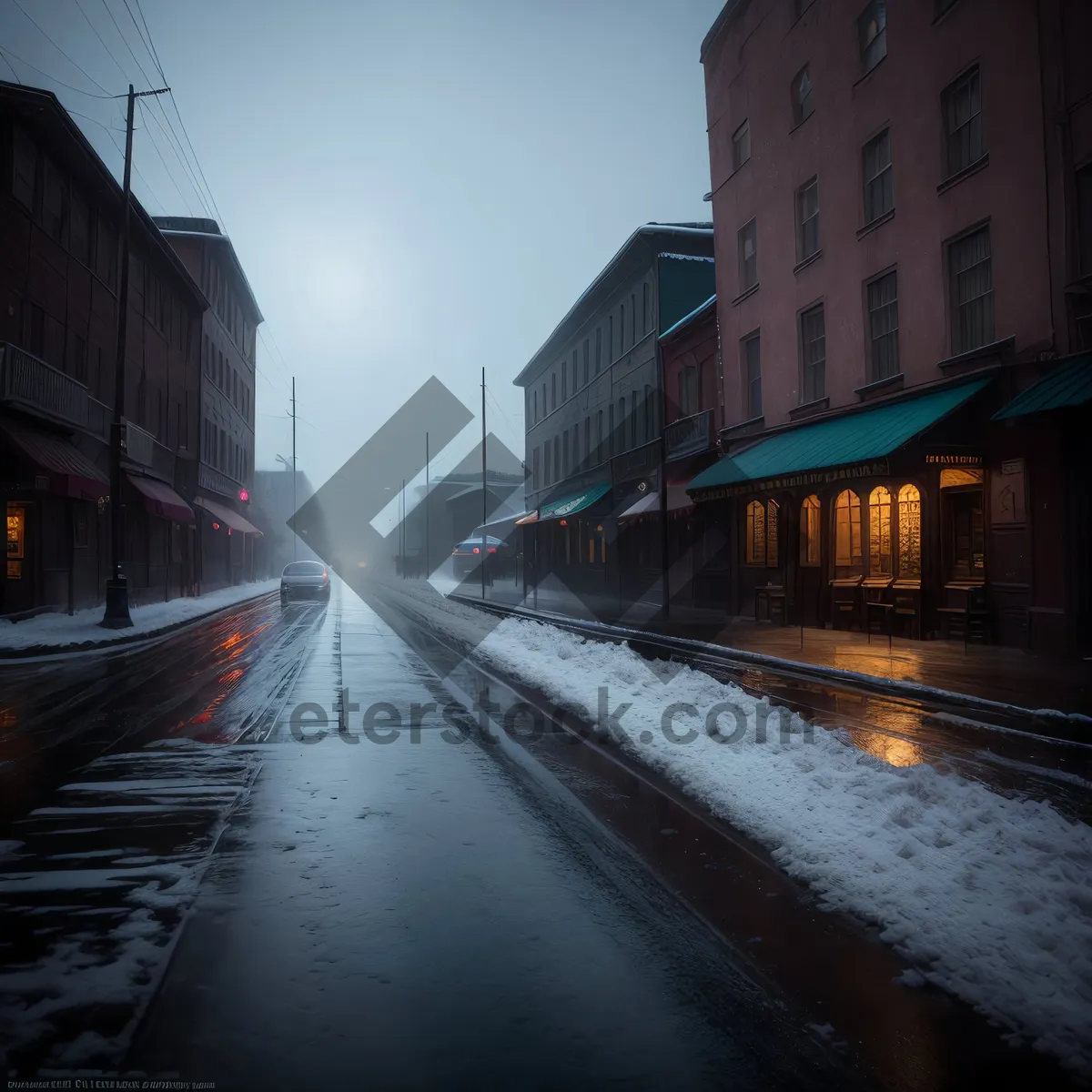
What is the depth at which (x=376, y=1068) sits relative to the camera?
9.12 feet

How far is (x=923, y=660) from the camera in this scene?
13.9 meters

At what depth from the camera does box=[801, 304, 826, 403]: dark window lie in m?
20.4

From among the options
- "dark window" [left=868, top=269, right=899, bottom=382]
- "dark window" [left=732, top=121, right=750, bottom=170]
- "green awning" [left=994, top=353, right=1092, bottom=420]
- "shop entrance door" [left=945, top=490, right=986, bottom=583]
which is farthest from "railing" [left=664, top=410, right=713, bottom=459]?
"green awning" [left=994, top=353, right=1092, bottom=420]

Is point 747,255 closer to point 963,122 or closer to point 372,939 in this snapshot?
point 963,122

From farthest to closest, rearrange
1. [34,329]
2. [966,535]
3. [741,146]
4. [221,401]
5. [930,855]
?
[221,401]
[741,146]
[34,329]
[966,535]
[930,855]

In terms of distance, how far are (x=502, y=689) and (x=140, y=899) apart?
765 cm

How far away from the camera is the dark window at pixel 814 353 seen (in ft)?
66.8

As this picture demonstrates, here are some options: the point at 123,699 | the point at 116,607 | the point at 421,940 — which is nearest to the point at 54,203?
the point at 116,607

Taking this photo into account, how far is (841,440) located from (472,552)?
4701 cm

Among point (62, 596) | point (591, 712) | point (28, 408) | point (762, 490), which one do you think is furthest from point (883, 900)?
point (62, 596)

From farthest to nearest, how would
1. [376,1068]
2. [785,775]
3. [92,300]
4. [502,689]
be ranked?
[92,300]
[502,689]
[785,775]
[376,1068]

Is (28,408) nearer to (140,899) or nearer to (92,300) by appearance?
(92,300)

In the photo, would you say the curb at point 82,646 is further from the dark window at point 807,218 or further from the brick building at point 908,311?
the dark window at point 807,218

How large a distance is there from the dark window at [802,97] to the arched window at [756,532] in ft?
30.5
